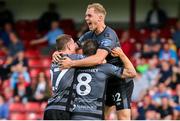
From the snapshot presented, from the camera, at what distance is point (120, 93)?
8242 mm

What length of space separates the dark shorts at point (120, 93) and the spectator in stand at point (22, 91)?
687 cm

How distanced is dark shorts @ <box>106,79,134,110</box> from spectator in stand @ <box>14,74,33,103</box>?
6.87 meters

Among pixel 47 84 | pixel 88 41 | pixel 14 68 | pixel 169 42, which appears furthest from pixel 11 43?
pixel 88 41

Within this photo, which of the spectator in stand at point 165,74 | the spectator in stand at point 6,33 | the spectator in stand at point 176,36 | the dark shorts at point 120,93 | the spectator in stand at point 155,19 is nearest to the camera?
the dark shorts at point 120,93

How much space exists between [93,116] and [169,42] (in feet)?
29.2

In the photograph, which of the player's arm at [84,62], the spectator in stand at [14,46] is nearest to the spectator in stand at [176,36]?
the spectator in stand at [14,46]

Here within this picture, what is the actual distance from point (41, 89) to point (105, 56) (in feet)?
23.9

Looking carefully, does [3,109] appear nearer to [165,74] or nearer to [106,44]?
[165,74]

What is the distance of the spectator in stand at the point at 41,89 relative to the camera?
580 inches

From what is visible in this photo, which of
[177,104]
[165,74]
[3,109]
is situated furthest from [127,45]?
[3,109]

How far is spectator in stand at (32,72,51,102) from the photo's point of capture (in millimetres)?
14734

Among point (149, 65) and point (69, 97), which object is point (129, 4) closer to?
point (149, 65)

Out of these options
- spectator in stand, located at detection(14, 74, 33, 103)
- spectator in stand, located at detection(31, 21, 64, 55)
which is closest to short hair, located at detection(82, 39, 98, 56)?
spectator in stand, located at detection(14, 74, 33, 103)

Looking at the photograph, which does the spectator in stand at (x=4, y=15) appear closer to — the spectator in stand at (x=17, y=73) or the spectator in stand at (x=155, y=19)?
the spectator in stand at (x=17, y=73)
